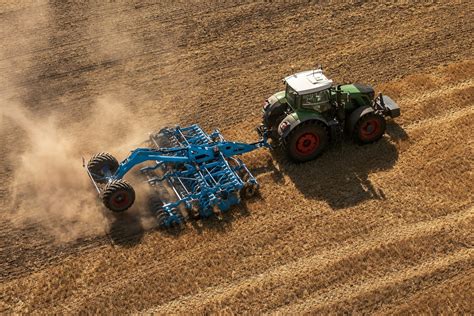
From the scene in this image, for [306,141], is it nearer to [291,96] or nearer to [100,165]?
[291,96]

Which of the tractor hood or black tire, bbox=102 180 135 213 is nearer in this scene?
black tire, bbox=102 180 135 213

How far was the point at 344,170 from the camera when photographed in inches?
602

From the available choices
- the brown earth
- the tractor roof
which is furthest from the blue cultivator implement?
the tractor roof

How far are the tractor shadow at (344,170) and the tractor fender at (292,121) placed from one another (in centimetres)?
117

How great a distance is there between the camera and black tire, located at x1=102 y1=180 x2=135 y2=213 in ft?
43.9

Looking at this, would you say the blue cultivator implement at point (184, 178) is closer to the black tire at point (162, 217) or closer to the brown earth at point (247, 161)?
the black tire at point (162, 217)

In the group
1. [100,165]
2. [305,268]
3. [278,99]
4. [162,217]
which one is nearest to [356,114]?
[278,99]

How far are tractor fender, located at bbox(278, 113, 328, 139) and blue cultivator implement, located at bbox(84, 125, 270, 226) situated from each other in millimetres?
938

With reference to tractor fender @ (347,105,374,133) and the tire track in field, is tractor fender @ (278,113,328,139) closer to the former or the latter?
tractor fender @ (347,105,374,133)

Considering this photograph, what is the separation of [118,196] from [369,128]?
23.7 feet

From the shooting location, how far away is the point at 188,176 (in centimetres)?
1468

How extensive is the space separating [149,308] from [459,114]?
11.4 meters

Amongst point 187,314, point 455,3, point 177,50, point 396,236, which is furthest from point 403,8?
point 187,314

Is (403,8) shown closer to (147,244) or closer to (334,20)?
(334,20)
